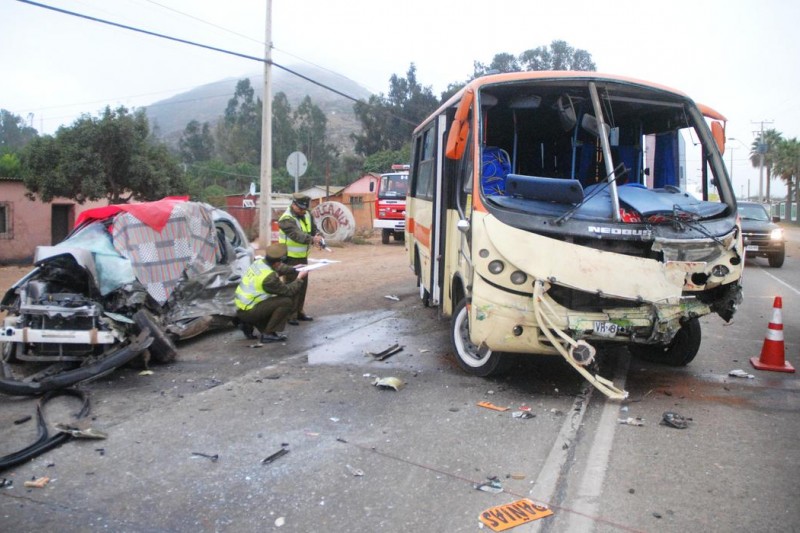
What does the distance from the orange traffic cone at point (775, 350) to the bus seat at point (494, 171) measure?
3.03 metres

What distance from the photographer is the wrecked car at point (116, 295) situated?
596cm

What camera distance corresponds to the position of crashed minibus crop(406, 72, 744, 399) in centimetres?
509

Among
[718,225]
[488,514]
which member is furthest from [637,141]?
[488,514]

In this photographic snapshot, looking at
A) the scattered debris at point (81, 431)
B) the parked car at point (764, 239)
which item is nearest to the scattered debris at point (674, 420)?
the scattered debris at point (81, 431)

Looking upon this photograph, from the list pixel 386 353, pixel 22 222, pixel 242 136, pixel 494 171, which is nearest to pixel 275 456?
pixel 386 353

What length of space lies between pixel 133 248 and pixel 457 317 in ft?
12.2

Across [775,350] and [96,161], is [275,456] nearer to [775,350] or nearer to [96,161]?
[775,350]

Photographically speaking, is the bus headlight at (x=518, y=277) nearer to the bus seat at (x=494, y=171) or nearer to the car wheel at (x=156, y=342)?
the bus seat at (x=494, y=171)

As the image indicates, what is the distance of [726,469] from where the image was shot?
4066 millimetres

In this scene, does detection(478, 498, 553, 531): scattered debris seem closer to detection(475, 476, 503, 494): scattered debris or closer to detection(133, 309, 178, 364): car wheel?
detection(475, 476, 503, 494): scattered debris

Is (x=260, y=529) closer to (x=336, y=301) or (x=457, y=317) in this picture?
(x=457, y=317)

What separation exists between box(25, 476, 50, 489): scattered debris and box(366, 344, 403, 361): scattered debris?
3516 millimetres

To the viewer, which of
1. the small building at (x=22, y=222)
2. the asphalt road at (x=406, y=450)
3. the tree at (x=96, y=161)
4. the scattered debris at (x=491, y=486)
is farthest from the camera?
the small building at (x=22, y=222)

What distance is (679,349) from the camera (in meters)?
6.57
